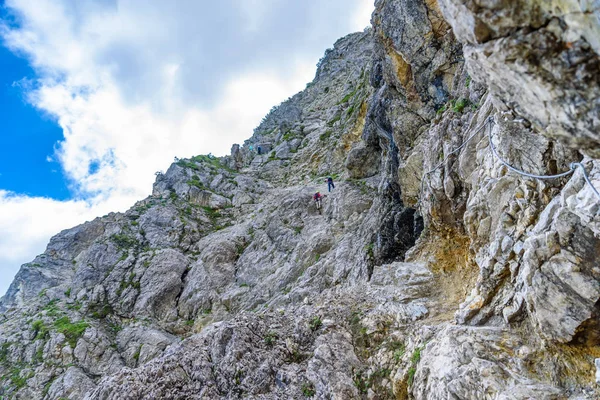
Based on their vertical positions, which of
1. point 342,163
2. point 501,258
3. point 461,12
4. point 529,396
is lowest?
point 529,396

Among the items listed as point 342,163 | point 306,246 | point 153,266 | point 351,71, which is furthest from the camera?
point 351,71

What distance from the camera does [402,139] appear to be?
20.7 metres

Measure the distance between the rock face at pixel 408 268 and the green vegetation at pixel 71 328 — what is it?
195 millimetres

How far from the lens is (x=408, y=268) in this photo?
646 inches

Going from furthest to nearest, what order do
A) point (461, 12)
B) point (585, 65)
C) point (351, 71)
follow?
1. point (351, 71)
2. point (461, 12)
3. point (585, 65)

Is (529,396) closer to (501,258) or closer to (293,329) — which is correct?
(501,258)

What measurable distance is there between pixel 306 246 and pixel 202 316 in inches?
429

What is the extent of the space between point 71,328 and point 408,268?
29461 mm

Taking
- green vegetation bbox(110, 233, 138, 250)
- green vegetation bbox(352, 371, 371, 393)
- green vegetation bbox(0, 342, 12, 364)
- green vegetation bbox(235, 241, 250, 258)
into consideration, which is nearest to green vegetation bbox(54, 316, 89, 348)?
green vegetation bbox(0, 342, 12, 364)

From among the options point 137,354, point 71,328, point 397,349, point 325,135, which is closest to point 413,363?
point 397,349

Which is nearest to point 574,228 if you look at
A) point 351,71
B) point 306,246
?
point 306,246

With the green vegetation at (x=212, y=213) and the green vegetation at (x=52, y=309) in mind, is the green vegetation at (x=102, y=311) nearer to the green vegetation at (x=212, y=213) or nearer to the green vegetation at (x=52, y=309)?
the green vegetation at (x=52, y=309)

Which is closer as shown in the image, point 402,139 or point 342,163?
point 402,139

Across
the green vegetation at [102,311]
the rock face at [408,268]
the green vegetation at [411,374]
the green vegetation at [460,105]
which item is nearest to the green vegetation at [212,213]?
the rock face at [408,268]
